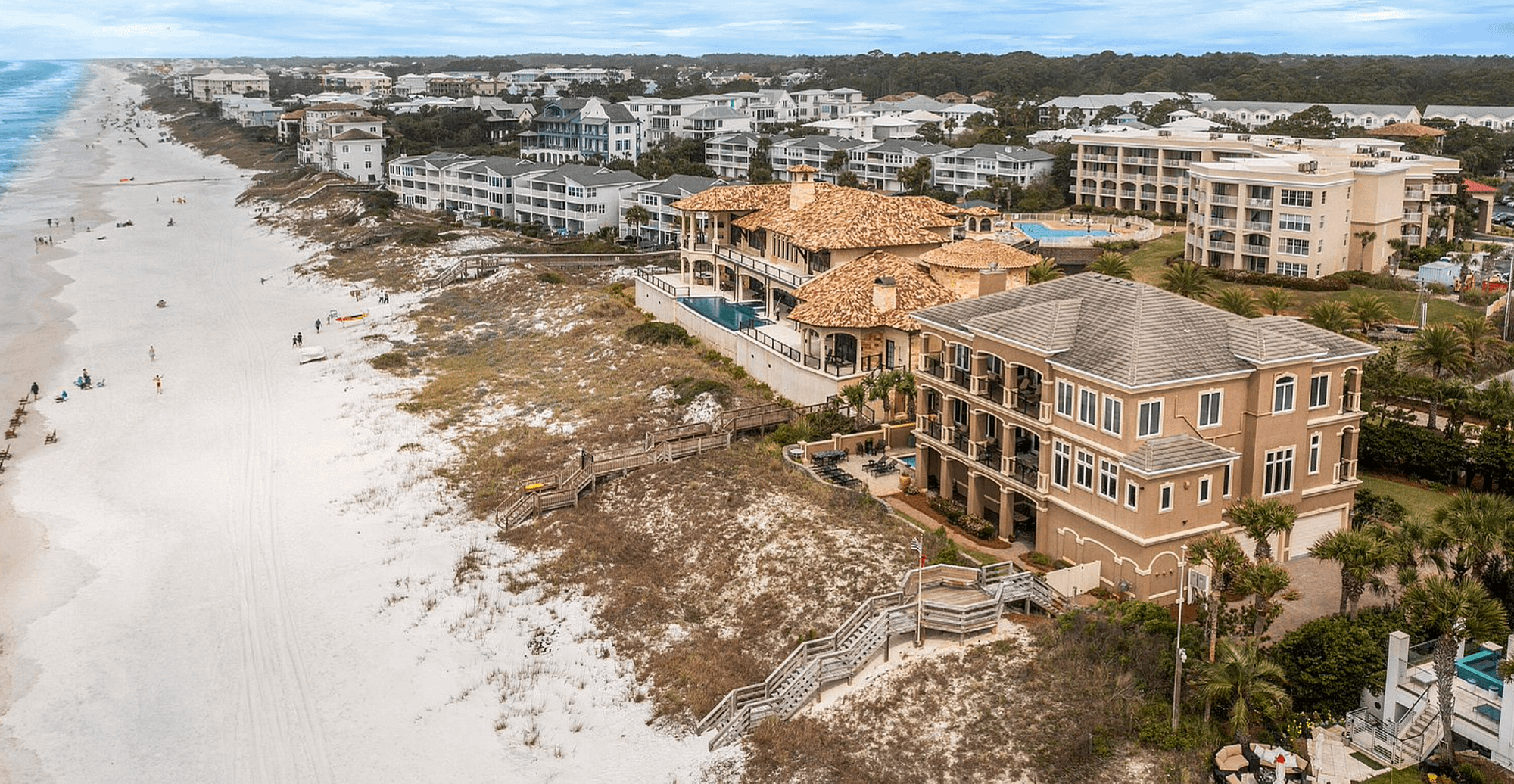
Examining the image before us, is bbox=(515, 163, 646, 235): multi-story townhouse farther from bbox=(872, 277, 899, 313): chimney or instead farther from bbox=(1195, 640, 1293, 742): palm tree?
bbox=(1195, 640, 1293, 742): palm tree

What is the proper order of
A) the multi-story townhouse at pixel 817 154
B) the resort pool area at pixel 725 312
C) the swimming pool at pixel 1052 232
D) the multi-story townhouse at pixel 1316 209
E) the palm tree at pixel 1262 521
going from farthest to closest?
1. the multi-story townhouse at pixel 817 154
2. the swimming pool at pixel 1052 232
3. the multi-story townhouse at pixel 1316 209
4. the resort pool area at pixel 725 312
5. the palm tree at pixel 1262 521

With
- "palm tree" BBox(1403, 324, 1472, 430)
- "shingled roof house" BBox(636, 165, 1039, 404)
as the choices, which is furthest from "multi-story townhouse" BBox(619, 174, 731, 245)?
"palm tree" BBox(1403, 324, 1472, 430)

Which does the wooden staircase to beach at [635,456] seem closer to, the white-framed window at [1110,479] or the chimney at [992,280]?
the chimney at [992,280]

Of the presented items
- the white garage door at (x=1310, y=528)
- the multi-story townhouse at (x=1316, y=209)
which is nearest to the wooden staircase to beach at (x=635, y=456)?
the white garage door at (x=1310, y=528)

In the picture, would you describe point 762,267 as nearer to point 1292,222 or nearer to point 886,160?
point 1292,222

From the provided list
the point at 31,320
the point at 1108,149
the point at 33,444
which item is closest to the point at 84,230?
the point at 31,320

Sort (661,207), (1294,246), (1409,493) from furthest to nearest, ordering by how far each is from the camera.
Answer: (661,207) < (1294,246) < (1409,493)

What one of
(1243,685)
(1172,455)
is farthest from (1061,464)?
(1243,685)
